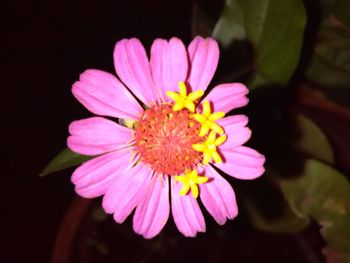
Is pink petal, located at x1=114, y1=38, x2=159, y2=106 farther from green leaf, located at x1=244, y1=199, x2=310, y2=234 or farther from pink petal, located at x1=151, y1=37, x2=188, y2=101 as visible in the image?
green leaf, located at x1=244, y1=199, x2=310, y2=234

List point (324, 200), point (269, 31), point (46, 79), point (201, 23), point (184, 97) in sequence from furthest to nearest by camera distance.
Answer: point (46, 79) < point (201, 23) < point (324, 200) < point (269, 31) < point (184, 97)

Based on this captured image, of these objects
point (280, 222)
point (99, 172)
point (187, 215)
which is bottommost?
point (280, 222)

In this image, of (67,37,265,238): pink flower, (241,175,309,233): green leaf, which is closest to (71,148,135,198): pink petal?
(67,37,265,238): pink flower

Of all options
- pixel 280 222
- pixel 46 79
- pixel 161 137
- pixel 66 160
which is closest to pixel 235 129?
pixel 161 137

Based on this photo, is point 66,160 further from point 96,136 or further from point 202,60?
point 202,60

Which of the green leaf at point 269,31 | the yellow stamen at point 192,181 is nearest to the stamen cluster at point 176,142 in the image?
the yellow stamen at point 192,181

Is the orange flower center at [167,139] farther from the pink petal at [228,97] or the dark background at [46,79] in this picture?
the dark background at [46,79]
